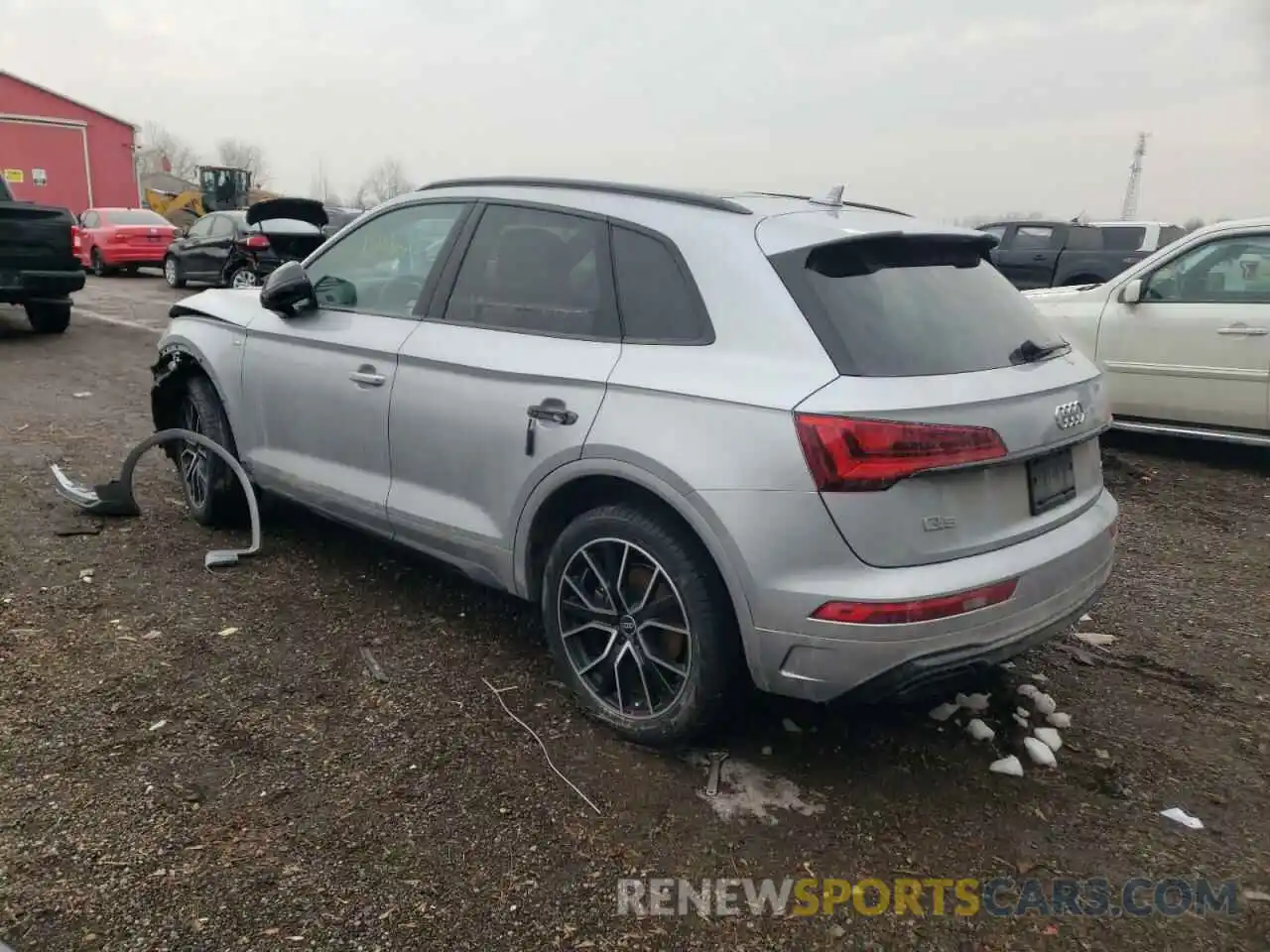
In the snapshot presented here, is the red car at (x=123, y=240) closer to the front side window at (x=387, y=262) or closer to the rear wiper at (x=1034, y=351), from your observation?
the front side window at (x=387, y=262)

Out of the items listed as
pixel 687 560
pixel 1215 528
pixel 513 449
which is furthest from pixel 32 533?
pixel 1215 528

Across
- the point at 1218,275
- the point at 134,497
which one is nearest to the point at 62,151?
the point at 134,497

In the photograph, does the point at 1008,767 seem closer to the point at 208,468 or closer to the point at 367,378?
the point at 367,378

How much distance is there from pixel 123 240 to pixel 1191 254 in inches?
836

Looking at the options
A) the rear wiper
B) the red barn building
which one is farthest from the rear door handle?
the red barn building

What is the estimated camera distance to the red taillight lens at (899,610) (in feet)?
8.13

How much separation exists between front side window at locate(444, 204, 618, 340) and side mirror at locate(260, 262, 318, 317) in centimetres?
87

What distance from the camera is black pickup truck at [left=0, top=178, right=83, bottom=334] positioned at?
10.4 m

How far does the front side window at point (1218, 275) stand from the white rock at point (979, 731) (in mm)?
4705

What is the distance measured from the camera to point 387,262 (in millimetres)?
3959

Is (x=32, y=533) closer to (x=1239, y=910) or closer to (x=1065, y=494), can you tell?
(x=1065, y=494)

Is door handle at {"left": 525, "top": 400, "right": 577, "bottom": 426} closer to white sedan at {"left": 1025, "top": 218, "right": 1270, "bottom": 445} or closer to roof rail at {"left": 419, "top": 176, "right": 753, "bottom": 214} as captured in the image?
roof rail at {"left": 419, "top": 176, "right": 753, "bottom": 214}

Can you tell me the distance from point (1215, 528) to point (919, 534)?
3774 mm

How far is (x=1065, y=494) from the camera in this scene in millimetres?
2916
